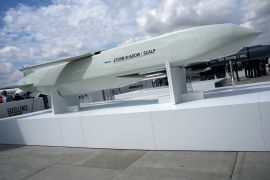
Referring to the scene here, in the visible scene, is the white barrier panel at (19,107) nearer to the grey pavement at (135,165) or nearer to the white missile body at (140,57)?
the white missile body at (140,57)

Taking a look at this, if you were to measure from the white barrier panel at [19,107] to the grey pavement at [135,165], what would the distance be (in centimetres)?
741

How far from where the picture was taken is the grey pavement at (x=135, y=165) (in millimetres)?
2916

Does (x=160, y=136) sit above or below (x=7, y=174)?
above

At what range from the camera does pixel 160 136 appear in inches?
160

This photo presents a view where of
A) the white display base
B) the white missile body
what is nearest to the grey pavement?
the white display base

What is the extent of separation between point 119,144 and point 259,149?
2496 millimetres

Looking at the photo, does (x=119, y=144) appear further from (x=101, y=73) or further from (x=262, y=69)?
(x=262, y=69)

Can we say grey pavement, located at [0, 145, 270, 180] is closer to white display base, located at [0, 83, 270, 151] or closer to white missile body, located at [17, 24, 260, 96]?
white display base, located at [0, 83, 270, 151]

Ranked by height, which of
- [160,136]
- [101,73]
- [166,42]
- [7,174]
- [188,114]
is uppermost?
[166,42]

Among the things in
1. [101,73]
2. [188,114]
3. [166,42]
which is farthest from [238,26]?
[101,73]

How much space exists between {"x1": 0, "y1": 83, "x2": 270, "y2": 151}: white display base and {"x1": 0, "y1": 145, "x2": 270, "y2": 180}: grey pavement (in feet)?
0.48

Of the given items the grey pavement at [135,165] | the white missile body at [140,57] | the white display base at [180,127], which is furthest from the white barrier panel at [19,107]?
the grey pavement at [135,165]

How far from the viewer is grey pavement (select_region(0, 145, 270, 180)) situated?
2.92 meters

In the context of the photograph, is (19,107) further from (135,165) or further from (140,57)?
(135,165)
